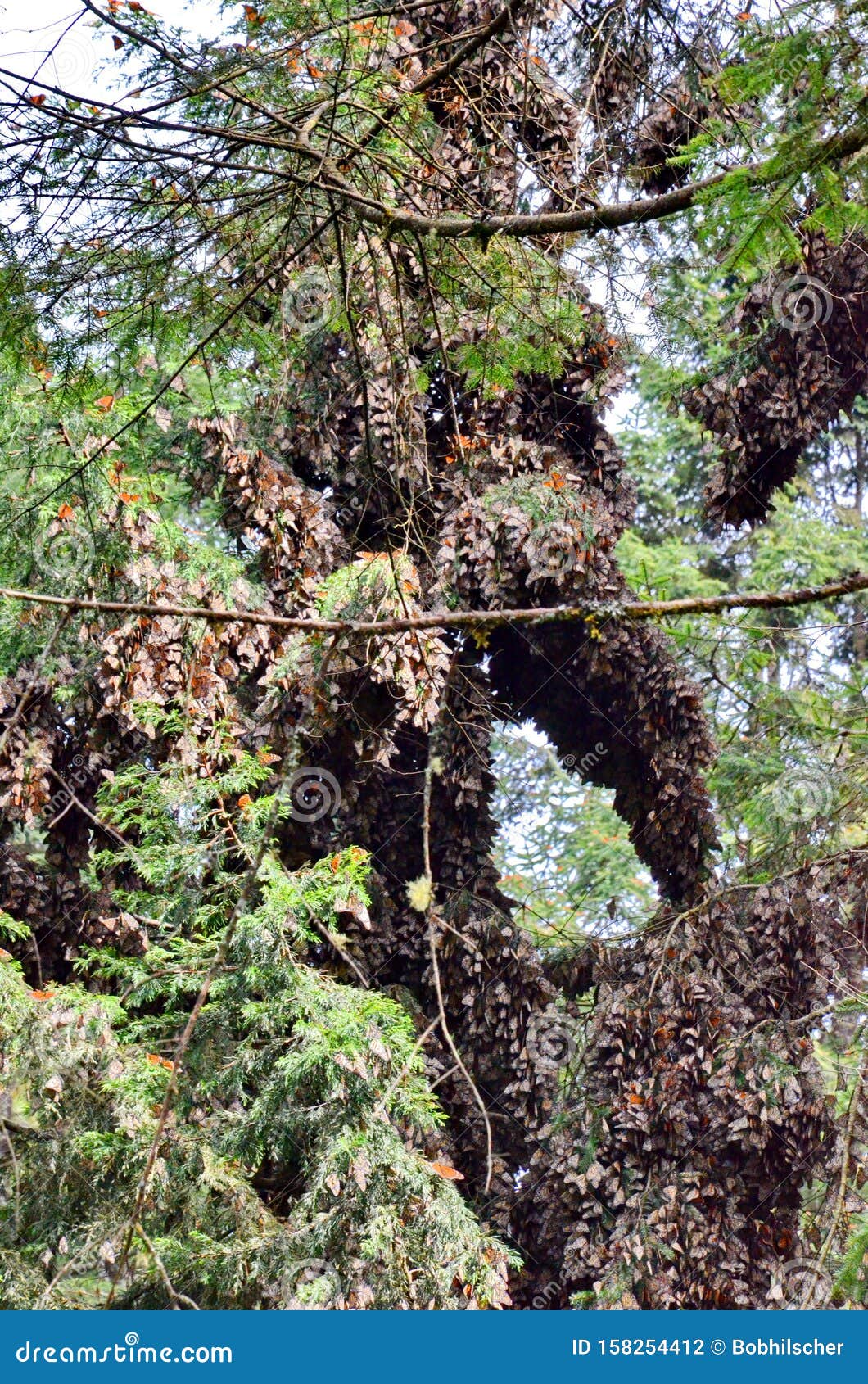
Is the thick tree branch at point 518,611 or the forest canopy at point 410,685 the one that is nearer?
the thick tree branch at point 518,611

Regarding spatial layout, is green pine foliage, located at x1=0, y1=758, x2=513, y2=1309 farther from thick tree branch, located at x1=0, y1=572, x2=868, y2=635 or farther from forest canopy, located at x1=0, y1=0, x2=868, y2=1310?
thick tree branch, located at x1=0, y1=572, x2=868, y2=635

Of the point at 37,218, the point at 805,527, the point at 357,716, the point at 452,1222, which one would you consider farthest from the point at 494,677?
the point at 805,527

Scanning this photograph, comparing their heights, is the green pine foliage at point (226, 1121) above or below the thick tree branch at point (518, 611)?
below

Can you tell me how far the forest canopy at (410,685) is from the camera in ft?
9.75

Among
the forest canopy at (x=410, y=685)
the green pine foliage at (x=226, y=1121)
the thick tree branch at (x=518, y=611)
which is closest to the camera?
the thick tree branch at (x=518, y=611)

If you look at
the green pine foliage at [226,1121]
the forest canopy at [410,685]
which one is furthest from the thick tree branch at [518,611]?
the green pine foliage at [226,1121]

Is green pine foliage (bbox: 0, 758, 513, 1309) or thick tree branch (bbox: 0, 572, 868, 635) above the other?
thick tree branch (bbox: 0, 572, 868, 635)

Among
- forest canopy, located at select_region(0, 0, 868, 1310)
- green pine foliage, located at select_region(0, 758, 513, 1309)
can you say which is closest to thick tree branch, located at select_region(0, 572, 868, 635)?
forest canopy, located at select_region(0, 0, 868, 1310)

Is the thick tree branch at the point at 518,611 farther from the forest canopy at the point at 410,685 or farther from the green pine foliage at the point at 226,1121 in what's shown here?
the green pine foliage at the point at 226,1121

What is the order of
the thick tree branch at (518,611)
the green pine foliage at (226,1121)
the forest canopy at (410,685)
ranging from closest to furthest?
the thick tree branch at (518,611)
the forest canopy at (410,685)
the green pine foliage at (226,1121)

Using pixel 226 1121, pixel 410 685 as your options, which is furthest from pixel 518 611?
pixel 226 1121

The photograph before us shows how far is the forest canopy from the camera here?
297 cm

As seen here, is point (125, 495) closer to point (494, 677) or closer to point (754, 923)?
point (494, 677)

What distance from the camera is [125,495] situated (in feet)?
16.4
